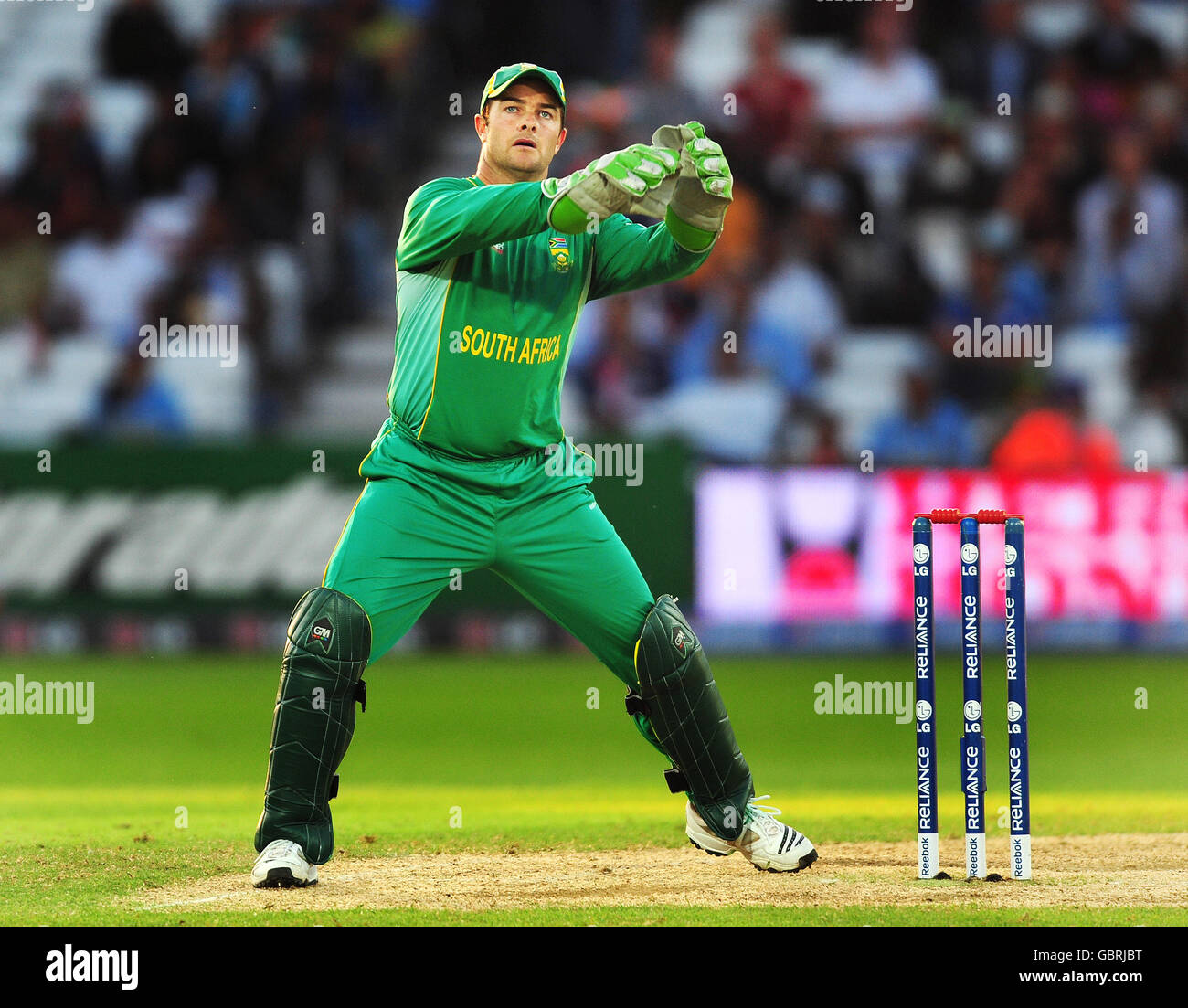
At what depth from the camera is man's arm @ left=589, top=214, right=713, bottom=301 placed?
5.43 metres

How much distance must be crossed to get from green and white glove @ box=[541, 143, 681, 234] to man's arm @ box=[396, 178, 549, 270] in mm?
60

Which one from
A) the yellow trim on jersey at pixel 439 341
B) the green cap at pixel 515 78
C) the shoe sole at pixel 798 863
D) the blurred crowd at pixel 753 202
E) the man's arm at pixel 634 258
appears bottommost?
the shoe sole at pixel 798 863

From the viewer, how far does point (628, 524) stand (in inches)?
468

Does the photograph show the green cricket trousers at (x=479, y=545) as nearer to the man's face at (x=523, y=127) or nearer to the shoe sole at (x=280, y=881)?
the shoe sole at (x=280, y=881)

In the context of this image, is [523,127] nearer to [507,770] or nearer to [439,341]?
[439,341]

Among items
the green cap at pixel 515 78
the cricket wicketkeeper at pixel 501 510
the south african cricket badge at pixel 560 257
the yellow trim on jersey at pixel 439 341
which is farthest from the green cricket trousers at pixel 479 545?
the green cap at pixel 515 78

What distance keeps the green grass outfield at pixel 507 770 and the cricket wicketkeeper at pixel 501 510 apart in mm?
617

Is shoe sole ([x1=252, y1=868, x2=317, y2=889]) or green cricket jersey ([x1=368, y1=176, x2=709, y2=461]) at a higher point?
green cricket jersey ([x1=368, y1=176, x2=709, y2=461])

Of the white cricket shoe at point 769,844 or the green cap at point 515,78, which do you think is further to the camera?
the white cricket shoe at point 769,844

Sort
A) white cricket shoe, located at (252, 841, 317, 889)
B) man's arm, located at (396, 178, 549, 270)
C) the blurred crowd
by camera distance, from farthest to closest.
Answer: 1. the blurred crowd
2. white cricket shoe, located at (252, 841, 317, 889)
3. man's arm, located at (396, 178, 549, 270)

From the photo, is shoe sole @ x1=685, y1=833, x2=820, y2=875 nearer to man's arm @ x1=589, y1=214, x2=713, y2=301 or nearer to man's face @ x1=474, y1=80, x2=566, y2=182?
man's arm @ x1=589, y1=214, x2=713, y2=301

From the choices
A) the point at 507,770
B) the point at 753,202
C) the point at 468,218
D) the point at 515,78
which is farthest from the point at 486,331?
the point at 753,202

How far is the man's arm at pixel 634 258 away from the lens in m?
5.43

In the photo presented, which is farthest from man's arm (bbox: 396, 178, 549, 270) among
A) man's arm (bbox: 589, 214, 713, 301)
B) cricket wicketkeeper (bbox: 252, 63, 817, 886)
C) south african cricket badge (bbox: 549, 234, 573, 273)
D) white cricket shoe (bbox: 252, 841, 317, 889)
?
white cricket shoe (bbox: 252, 841, 317, 889)
